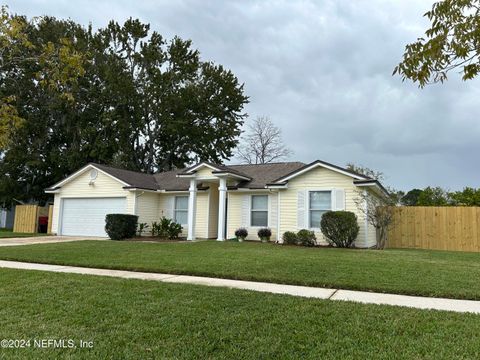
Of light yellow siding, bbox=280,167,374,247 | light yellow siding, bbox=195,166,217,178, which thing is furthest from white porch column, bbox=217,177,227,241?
light yellow siding, bbox=280,167,374,247

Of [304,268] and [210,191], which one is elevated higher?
[210,191]

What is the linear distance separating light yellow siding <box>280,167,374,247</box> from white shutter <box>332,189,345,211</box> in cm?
13

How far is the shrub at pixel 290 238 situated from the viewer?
15.8 m

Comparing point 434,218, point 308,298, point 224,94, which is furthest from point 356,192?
point 224,94

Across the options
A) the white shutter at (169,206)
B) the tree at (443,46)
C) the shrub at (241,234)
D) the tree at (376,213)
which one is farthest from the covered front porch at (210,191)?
the tree at (443,46)

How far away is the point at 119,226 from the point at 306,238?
8.78 m

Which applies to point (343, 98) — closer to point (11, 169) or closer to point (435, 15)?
point (435, 15)

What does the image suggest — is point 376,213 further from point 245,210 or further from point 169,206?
point 169,206

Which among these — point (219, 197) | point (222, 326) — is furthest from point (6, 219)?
point (222, 326)

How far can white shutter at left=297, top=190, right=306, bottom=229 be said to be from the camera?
16266mm

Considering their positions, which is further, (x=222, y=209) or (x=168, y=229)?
(x=168, y=229)

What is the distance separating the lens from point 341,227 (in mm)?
14609

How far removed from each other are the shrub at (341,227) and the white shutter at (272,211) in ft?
9.93

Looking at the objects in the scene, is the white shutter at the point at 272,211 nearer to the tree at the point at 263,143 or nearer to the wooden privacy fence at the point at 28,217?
the wooden privacy fence at the point at 28,217
